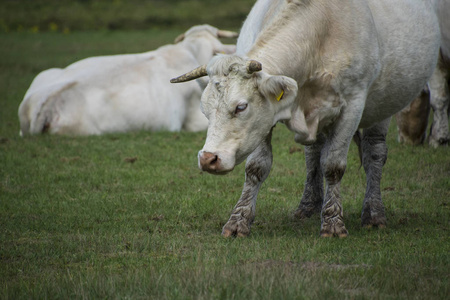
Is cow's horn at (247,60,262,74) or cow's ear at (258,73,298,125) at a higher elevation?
cow's horn at (247,60,262,74)

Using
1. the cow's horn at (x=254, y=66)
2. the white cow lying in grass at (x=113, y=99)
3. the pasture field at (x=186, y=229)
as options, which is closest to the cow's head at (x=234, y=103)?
the cow's horn at (x=254, y=66)

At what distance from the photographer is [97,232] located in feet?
19.6

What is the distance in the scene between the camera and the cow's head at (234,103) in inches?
197

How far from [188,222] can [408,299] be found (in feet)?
8.90

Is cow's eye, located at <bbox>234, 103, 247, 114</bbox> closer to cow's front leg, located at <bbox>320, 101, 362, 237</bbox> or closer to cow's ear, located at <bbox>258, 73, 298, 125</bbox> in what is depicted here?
cow's ear, located at <bbox>258, 73, 298, 125</bbox>

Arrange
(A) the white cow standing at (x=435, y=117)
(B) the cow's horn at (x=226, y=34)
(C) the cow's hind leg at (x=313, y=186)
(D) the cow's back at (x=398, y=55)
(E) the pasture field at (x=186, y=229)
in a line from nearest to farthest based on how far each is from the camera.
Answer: (E) the pasture field at (x=186, y=229)
(D) the cow's back at (x=398, y=55)
(C) the cow's hind leg at (x=313, y=186)
(A) the white cow standing at (x=435, y=117)
(B) the cow's horn at (x=226, y=34)

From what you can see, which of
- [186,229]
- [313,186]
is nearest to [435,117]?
[313,186]

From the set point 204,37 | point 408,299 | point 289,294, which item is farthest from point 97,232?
point 204,37

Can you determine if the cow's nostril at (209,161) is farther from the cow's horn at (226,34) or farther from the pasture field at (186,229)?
the cow's horn at (226,34)

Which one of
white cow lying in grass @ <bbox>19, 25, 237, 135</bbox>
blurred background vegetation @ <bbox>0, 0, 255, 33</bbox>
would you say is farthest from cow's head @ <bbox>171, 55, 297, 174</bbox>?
blurred background vegetation @ <bbox>0, 0, 255, 33</bbox>

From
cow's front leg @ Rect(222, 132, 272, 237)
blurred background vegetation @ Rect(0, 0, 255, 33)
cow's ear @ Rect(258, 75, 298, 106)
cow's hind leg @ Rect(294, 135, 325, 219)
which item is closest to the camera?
cow's ear @ Rect(258, 75, 298, 106)

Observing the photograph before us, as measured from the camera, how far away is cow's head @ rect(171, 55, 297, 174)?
5008 mm

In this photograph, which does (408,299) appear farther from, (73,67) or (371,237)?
(73,67)

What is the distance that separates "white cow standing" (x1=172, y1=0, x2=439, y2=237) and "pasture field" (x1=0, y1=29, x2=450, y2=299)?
1.40 feet
